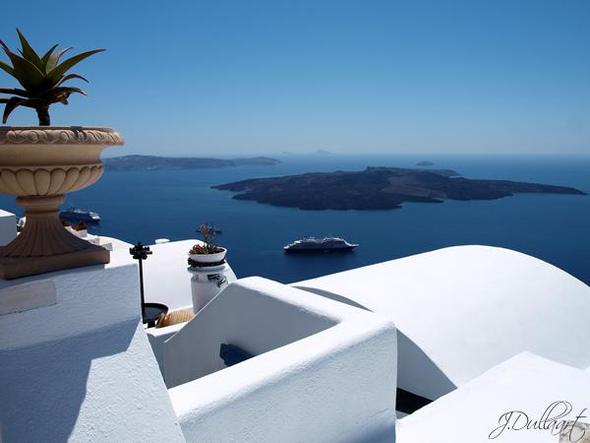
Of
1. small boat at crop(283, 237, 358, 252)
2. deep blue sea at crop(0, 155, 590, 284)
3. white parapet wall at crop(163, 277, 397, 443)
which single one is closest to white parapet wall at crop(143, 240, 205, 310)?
white parapet wall at crop(163, 277, 397, 443)

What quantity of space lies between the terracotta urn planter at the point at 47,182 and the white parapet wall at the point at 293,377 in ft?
3.87

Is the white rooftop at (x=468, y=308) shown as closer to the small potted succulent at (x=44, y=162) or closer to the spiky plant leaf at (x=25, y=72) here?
the small potted succulent at (x=44, y=162)

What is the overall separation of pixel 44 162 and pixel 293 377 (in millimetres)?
2210

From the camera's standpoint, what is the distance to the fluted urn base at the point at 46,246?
212 centimetres

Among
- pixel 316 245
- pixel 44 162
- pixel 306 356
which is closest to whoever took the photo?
pixel 44 162

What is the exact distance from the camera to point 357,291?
791 centimetres

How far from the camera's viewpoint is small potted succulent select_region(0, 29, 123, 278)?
1.96 meters

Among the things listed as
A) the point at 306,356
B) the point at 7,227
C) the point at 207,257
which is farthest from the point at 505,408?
the point at 7,227

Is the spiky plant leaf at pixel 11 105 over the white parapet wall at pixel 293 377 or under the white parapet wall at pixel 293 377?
over

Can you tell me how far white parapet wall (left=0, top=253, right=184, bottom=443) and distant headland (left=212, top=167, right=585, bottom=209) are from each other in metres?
98.3

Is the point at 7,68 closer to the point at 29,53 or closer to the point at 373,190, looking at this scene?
the point at 29,53

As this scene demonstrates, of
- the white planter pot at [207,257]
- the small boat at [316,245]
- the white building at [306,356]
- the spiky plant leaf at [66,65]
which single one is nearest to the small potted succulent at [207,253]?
the white planter pot at [207,257]

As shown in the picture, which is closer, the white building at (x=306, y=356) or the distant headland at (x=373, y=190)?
the white building at (x=306, y=356)
